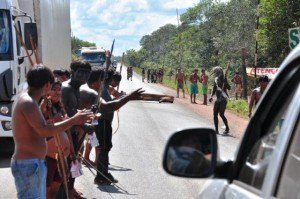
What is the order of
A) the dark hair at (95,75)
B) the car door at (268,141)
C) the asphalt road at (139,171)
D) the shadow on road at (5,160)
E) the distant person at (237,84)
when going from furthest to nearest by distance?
the distant person at (237,84) < the shadow on road at (5,160) < the asphalt road at (139,171) < the dark hair at (95,75) < the car door at (268,141)

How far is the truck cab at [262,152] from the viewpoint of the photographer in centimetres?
222

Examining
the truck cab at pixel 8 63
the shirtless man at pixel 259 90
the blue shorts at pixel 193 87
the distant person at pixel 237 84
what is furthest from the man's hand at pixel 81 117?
the distant person at pixel 237 84

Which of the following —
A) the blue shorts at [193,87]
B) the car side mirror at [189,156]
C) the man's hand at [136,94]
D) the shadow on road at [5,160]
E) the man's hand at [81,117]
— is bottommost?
the blue shorts at [193,87]

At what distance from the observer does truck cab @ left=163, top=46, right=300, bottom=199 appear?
222 cm

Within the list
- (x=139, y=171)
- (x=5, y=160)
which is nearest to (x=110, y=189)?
(x=139, y=171)

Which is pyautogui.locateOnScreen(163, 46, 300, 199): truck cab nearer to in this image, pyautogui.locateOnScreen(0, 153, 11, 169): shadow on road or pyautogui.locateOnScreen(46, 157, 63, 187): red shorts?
pyautogui.locateOnScreen(46, 157, 63, 187): red shorts

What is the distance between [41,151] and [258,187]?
279cm

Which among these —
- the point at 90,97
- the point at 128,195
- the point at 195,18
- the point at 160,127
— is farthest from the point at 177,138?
the point at 195,18

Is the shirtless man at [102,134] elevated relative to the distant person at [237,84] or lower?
elevated

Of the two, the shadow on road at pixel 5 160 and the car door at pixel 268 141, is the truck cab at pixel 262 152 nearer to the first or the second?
the car door at pixel 268 141

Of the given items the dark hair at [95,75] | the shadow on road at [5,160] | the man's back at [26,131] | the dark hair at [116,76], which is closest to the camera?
the man's back at [26,131]

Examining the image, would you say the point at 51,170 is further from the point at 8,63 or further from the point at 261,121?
the point at 8,63

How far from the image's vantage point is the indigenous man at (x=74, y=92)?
7258 millimetres

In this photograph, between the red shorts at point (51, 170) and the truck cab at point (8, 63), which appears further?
the truck cab at point (8, 63)
